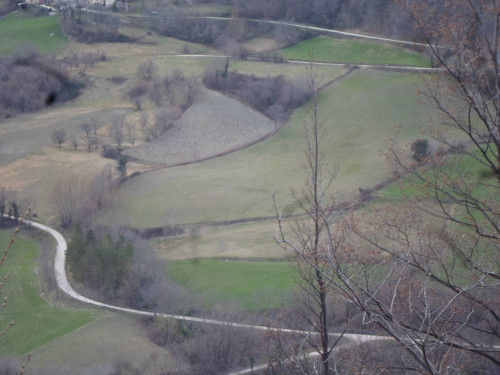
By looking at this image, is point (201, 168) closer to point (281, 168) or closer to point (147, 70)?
point (281, 168)

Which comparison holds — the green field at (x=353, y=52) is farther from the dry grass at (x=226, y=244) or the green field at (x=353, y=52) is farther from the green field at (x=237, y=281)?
the green field at (x=237, y=281)

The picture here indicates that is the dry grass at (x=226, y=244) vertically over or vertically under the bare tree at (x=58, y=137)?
under

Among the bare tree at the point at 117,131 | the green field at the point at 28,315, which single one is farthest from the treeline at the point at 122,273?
the bare tree at the point at 117,131

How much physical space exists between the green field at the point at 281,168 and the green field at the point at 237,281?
3763 mm

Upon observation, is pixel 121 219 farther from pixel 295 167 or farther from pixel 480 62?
pixel 480 62

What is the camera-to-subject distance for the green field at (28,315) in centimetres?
1283

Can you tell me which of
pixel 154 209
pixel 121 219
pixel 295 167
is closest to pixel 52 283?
pixel 121 219

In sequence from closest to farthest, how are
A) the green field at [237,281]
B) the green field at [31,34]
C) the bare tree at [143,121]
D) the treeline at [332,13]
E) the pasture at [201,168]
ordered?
the pasture at [201,168] < the green field at [237,281] < the bare tree at [143,121] < the treeline at [332,13] < the green field at [31,34]

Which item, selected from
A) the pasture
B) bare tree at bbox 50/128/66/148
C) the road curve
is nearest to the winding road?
the road curve

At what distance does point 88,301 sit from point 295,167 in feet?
38.4

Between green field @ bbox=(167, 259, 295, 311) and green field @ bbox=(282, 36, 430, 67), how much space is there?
16.5 metres

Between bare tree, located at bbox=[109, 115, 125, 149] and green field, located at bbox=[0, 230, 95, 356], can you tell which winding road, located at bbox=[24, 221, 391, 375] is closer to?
green field, located at bbox=[0, 230, 95, 356]

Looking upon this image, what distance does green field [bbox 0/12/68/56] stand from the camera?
1442 inches

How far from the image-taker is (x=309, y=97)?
99.6ft
